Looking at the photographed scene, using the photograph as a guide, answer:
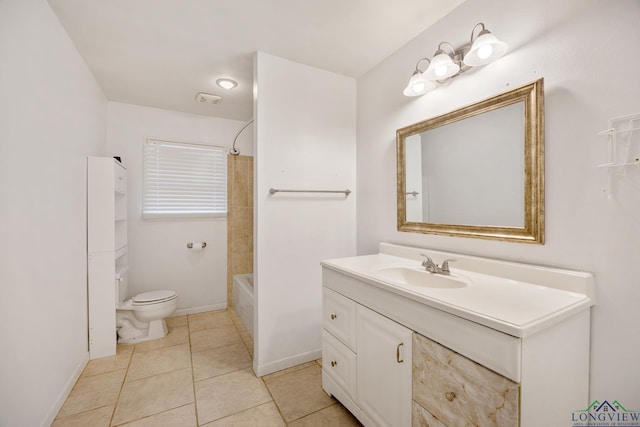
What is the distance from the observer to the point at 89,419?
155cm

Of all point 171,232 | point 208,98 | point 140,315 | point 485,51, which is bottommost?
point 140,315

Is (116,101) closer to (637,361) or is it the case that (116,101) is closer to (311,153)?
(311,153)

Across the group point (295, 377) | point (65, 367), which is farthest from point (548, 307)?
point (65, 367)

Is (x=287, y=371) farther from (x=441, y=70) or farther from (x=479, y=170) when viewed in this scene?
(x=441, y=70)

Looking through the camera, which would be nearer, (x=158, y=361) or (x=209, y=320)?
(x=158, y=361)

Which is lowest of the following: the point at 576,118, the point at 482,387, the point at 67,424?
the point at 67,424

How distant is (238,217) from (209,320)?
1.20 metres

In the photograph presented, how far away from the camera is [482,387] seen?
0.87m

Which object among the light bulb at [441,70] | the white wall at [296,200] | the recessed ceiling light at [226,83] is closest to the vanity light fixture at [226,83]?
the recessed ceiling light at [226,83]

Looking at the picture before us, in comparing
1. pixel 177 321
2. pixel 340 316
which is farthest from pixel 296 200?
pixel 177 321

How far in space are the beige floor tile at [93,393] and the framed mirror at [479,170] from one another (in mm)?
2220

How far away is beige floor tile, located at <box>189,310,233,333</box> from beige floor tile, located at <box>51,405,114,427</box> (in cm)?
108

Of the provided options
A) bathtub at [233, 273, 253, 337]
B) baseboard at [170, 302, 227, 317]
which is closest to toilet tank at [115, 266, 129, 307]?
baseboard at [170, 302, 227, 317]

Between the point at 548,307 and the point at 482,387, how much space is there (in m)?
0.35
